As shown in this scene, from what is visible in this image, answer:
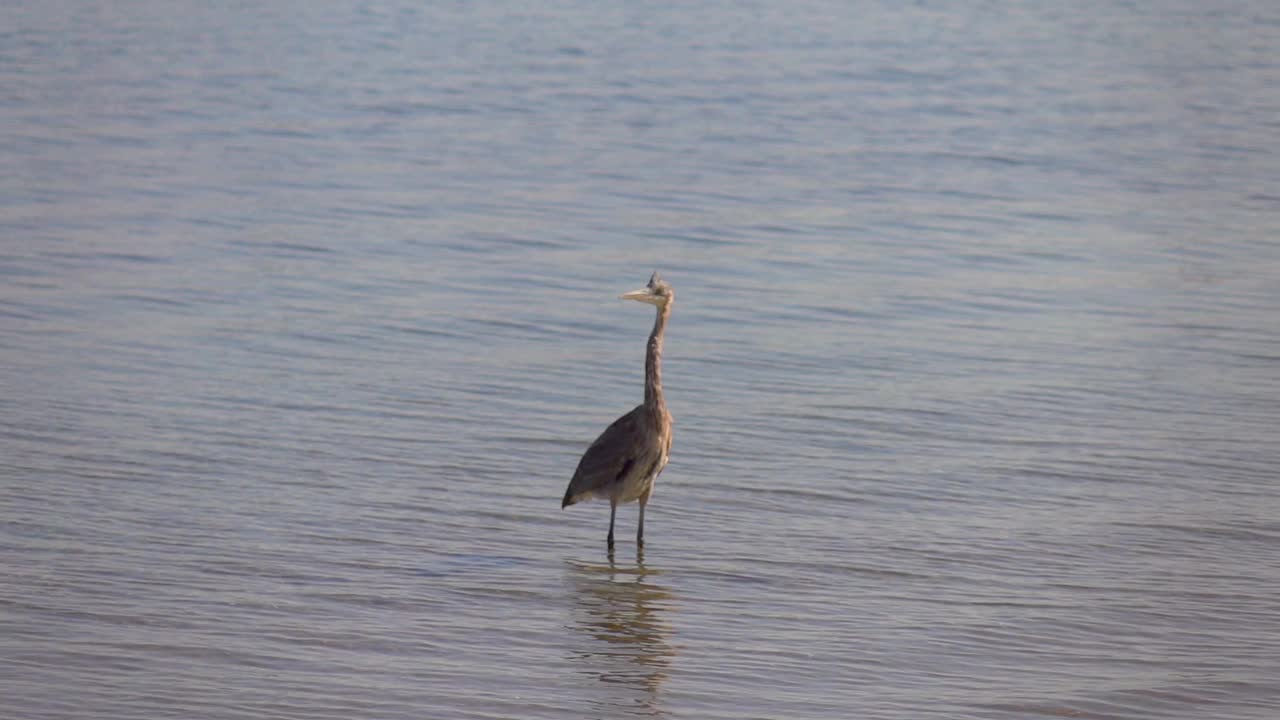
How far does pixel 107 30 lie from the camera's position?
3136 cm

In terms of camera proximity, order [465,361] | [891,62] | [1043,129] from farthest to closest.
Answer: [891,62], [1043,129], [465,361]

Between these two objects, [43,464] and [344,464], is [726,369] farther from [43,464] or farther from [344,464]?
[43,464]

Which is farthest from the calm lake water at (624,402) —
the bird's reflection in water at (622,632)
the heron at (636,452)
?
the heron at (636,452)

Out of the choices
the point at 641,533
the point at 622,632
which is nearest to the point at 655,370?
the point at 641,533

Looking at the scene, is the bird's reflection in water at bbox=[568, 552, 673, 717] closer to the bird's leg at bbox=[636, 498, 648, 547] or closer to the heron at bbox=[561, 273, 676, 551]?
the bird's leg at bbox=[636, 498, 648, 547]

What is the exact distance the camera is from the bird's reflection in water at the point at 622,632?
7496 millimetres

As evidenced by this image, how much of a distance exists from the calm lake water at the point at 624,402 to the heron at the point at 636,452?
260 mm

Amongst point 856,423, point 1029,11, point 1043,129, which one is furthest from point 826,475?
point 1029,11

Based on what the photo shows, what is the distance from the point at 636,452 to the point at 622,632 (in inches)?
55.9

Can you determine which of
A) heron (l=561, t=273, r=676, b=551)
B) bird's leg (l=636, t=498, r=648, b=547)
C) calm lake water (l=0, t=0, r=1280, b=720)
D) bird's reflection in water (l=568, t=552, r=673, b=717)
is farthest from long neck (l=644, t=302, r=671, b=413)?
bird's reflection in water (l=568, t=552, r=673, b=717)

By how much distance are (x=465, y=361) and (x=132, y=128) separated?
10685 millimetres

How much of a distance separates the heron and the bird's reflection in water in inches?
13.7

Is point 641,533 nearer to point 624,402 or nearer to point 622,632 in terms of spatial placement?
point 622,632

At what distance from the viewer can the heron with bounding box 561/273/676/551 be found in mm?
9508
